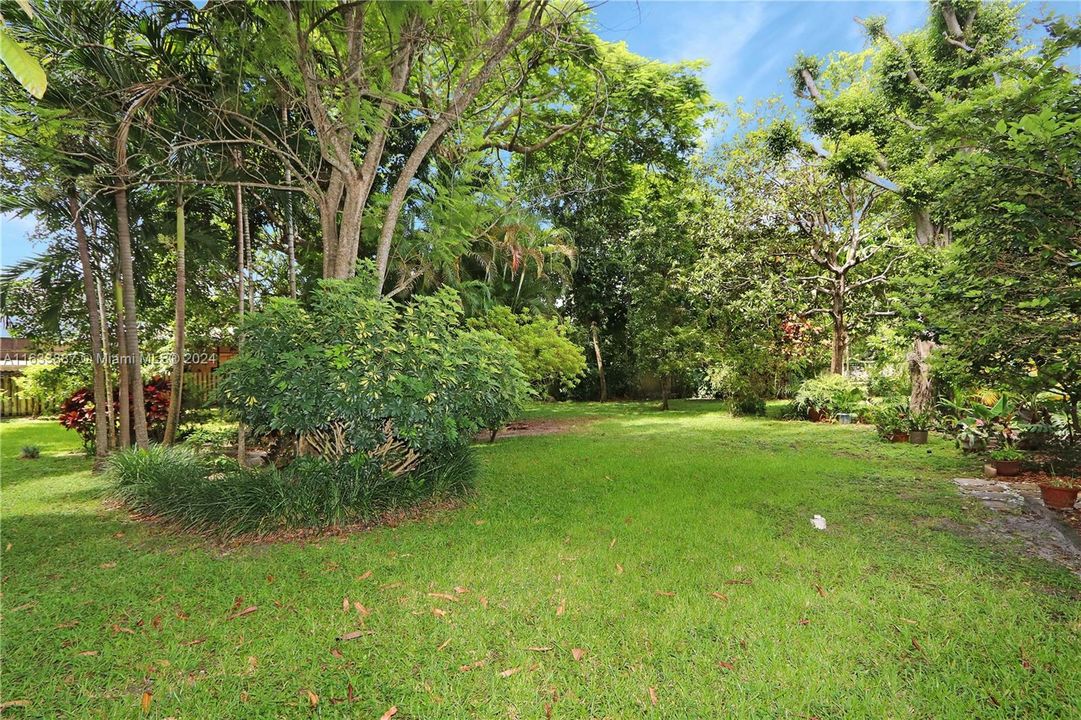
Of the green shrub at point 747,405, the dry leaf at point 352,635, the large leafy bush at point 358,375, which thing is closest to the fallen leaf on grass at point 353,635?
the dry leaf at point 352,635

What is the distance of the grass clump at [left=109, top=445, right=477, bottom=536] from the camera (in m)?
4.20

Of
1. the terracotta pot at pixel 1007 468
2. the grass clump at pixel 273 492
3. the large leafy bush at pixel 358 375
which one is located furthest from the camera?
the terracotta pot at pixel 1007 468

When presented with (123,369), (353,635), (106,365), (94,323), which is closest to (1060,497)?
(353,635)

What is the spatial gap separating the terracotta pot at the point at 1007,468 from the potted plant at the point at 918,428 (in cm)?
290

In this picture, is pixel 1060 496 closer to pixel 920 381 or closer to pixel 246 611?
pixel 246 611

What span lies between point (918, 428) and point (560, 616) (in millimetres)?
8976

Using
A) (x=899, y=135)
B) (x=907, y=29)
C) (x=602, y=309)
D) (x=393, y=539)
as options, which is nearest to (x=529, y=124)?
(x=393, y=539)

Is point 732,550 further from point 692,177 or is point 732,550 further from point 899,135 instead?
Answer: point 692,177

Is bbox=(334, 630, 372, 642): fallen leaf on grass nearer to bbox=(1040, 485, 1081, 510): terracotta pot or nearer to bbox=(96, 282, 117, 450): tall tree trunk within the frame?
bbox=(1040, 485, 1081, 510): terracotta pot

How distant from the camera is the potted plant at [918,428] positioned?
8.86 meters

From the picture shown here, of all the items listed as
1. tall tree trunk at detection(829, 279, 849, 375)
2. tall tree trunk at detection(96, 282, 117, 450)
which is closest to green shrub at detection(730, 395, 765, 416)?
tall tree trunk at detection(829, 279, 849, 375)

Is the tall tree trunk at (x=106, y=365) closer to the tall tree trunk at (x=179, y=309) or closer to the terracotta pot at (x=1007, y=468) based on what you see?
the tall tree trunk at (x=179, y=309)

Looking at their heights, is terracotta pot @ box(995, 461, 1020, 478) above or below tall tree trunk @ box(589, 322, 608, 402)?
below

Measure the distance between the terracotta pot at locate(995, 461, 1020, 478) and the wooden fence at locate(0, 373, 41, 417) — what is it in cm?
2009
